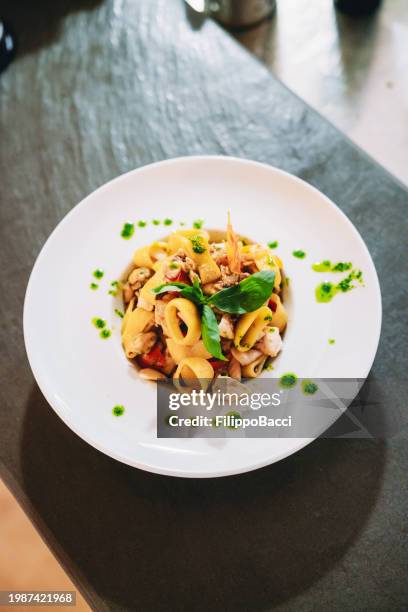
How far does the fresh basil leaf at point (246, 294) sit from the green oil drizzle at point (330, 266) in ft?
0.89

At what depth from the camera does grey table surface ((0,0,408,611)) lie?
1629 mm

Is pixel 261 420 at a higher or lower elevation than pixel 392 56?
lower

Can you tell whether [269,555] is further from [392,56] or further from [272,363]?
[392,56]

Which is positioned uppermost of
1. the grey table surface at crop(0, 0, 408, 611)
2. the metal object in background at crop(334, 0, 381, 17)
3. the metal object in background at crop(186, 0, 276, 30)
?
the metal object in background at crop(186, 0, 276, 30)

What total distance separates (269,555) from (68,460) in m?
0.67

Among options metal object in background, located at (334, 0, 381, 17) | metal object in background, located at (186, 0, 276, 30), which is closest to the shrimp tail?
metal object in background, located at (186, 0, 276, 30)

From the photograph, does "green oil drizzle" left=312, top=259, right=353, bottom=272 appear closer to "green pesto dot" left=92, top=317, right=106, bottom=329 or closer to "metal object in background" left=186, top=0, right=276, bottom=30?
"green pesto dot" left=92, top=317, right=106, bottom=329

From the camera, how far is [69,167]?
2449mm

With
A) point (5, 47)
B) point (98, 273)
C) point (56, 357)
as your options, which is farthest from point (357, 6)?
point (56, 357)

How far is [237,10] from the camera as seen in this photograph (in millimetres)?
2863

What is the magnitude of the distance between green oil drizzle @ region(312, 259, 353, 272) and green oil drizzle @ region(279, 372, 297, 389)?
1.16 ft

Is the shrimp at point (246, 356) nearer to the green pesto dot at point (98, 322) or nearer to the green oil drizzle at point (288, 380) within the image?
the green oil drizzle at point (288, 380)

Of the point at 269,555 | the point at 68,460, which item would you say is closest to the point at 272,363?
the point at 269,555

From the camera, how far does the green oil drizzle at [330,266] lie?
1.76 m
